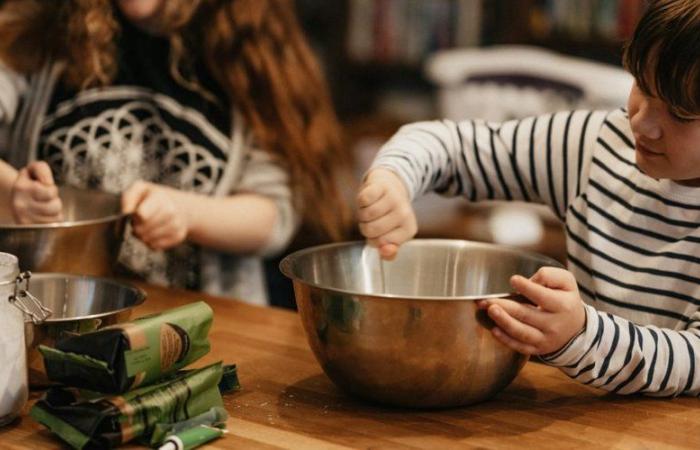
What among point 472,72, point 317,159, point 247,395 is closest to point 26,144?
point 317,159

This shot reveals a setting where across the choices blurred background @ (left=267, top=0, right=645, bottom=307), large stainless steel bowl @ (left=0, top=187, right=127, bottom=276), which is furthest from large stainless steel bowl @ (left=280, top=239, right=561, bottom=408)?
blurred background @ (left=267, top=0, right=645, bottom=307)

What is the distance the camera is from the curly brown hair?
69.0 inches

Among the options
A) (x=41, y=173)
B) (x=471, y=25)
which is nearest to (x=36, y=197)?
A: (x=41, y=173)

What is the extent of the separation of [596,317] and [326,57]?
303 cm

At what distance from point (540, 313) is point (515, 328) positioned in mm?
32

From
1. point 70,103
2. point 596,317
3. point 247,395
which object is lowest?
point 247,395

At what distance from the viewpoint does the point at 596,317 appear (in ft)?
3.43

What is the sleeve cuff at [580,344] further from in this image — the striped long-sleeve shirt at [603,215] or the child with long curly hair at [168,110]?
the child with long curly hair at [168,110]

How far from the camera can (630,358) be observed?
3.51 feet

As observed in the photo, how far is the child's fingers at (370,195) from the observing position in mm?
1220

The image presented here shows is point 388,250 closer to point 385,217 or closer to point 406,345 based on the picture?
point 385,217

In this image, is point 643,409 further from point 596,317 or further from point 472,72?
point 472,72

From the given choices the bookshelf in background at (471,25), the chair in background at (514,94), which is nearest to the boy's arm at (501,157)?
the chair in background at (514,94)

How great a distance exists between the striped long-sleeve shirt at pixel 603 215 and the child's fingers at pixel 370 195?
8cm
